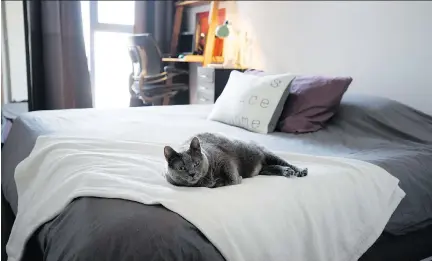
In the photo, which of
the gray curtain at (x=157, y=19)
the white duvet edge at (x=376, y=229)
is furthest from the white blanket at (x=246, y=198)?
the gray curtain at (x=157, y=19)

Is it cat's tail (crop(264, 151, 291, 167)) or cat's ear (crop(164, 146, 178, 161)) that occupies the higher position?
cat's ear (crop(164, 146, 178, 161))

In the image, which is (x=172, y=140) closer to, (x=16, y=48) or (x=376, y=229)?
(x=376, y=229)

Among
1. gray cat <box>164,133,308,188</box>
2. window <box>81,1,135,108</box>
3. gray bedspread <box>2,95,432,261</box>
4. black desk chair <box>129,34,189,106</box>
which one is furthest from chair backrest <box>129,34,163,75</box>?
gray cat <box>164,133,308,188</box>

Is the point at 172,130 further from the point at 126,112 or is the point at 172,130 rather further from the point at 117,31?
the point at 117,31

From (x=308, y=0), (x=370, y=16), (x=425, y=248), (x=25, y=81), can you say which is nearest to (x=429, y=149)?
(x=425, y=248)

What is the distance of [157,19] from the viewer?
14.1 ft

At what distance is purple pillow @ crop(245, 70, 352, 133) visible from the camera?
6.63 ft

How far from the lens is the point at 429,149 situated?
1644 millimetres

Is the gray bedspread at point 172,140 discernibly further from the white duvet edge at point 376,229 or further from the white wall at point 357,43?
the white wall at point 357,43

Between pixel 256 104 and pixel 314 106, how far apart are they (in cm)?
30

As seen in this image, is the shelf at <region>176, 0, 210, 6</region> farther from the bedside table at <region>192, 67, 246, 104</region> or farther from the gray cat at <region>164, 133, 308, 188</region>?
the gray cat at <region>164, 133, 308, 188</region>

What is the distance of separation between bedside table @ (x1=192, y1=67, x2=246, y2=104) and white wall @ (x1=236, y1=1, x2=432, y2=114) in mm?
318

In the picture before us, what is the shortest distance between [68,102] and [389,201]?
333 centimetres

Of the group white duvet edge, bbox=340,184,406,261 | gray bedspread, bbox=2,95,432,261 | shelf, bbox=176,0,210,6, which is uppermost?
shelf, bbox=176,0,210,6
